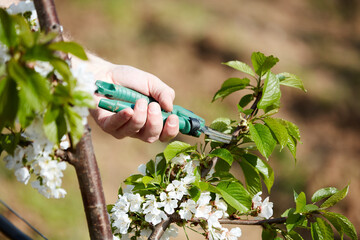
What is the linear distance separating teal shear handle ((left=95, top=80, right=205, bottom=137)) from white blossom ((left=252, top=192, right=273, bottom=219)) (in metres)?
0.24

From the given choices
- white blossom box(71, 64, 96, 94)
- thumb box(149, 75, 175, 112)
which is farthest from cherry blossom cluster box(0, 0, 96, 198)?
thumb box(149, 75, 175, 112)

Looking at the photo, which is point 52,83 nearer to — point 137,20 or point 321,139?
point 321,139

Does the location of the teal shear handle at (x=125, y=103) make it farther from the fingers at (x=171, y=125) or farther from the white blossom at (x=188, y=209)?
the white blossom at (x=188, y=209)

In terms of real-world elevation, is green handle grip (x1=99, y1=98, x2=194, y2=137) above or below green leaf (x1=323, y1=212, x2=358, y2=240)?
above

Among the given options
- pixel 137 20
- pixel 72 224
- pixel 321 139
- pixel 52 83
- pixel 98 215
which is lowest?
pixel 98 215

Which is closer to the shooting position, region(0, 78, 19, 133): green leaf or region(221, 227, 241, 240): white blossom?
region(0, 78, 19, 133): green leaf

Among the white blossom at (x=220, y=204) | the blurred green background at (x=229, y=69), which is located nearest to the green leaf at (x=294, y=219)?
the white blossom at (x=220, y=204)

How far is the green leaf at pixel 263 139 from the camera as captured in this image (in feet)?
2.72

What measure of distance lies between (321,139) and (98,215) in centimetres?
319

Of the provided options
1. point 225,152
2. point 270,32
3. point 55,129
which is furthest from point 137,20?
point 55,129

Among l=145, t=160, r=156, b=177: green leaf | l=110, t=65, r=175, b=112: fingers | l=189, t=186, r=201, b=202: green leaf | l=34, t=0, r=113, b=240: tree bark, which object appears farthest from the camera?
l=110, t=65, r=175, b=112: fingers

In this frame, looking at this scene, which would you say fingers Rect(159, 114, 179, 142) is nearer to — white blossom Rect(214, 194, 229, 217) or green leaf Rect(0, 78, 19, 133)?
white blossom Rect(214, 194, 229, 217)

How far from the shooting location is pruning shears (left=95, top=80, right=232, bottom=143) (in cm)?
93

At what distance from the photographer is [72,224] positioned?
2473mm
